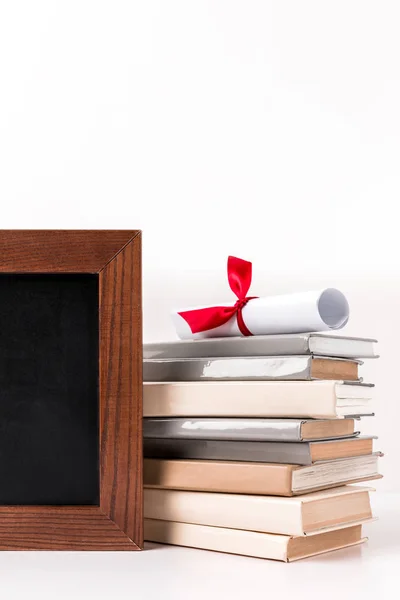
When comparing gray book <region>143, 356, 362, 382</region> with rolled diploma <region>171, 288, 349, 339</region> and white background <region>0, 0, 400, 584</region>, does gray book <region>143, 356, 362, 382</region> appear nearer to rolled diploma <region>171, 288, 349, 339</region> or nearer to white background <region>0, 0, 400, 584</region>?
rolled diploma <region>171, 288, 349, 339</region>

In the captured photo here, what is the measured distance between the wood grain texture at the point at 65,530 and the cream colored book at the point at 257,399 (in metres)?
0.14

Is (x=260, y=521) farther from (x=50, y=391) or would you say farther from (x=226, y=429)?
(x=50, y=391)

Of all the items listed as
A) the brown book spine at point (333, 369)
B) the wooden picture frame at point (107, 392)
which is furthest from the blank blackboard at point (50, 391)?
the brown book spine at point (333, 369)

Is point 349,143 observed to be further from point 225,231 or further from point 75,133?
point 75,133

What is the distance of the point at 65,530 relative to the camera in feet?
2.87

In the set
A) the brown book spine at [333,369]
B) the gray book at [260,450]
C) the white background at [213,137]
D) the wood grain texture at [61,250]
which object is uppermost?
the white background at [213,137]

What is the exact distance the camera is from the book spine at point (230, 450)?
86 cm

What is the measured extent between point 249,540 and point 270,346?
0.20 metres

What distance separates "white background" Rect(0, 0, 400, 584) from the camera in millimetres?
1430

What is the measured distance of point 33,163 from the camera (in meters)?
1.48

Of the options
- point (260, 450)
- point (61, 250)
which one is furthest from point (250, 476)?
point (61, 250)

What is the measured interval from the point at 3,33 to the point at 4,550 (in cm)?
96

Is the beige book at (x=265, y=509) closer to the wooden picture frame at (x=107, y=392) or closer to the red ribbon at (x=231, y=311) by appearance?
the wooden picture frame at (x=107, y=392)

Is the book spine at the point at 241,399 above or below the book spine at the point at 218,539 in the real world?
above
